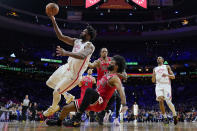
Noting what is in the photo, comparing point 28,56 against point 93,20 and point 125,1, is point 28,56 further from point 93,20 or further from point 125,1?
point 125,1

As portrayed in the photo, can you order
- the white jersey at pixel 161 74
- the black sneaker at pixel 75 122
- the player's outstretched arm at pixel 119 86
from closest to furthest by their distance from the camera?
the player's outstretched arm at pixel 119 86
the black sneaker at pixel 75 122
the white jersey at pixel 161 74

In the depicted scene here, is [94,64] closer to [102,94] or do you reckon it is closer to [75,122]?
[102,94]

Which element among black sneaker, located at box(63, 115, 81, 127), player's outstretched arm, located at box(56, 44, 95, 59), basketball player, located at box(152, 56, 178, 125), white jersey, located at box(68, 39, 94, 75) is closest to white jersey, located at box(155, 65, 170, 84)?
basketball player, located at box(152, 56, 178, 125)

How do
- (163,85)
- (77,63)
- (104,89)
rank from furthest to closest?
1. (163,85)
2. (77,63)
3. (104,89)

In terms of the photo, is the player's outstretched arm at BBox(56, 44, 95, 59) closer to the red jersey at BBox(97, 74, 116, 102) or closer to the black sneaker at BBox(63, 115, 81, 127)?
the red jersey at BBox(97, 74, 116, 102)

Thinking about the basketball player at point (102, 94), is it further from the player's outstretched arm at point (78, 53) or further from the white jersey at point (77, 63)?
the white jersey at point (77, 63)

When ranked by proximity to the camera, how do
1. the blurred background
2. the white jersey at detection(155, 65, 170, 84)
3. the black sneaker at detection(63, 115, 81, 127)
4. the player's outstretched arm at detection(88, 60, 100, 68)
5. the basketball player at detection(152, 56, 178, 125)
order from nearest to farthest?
the black sneaker at detection(63, 115, 81, 127) → the player's outstretched arm at detection(88, 60, 100, 68) → the basketball player at detection(152, 56, 178, 125) → the white jersey at detection(155, 65, 170, 84) → the blurred background

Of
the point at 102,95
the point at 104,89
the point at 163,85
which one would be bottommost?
the point at 102,95

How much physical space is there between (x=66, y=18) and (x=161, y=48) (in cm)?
1229

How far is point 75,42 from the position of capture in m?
4.22

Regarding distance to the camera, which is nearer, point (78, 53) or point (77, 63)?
point (78, 53)

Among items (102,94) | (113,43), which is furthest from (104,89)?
(113,43)

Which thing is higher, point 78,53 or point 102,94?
point 78,53

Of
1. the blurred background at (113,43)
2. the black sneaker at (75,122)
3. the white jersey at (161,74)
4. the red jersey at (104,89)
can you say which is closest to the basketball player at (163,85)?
the white jersey at (161,74)
